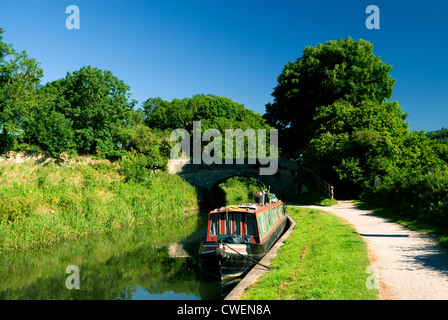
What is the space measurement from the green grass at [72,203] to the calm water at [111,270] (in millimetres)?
1021

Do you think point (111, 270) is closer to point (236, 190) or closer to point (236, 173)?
point (236, 173)

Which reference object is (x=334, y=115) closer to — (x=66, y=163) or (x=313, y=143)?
(x=313, y=143)

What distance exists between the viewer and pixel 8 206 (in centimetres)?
1446

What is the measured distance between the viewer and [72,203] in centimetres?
1786

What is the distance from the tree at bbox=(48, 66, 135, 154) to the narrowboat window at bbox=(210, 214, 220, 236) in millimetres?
23961

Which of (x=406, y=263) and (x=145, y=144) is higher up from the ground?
(x=145, y=144)

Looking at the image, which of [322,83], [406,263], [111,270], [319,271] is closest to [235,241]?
[319,271]

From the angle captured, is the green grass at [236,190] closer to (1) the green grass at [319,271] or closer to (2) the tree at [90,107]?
(2) the tree at [90,107]

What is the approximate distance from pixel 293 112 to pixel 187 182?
14.6m

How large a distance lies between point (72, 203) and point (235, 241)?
1143 cm

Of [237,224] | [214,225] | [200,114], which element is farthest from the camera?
[200,114]

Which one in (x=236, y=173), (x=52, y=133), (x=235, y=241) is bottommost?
(x=235, y=241)

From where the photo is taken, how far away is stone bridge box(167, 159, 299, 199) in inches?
1189

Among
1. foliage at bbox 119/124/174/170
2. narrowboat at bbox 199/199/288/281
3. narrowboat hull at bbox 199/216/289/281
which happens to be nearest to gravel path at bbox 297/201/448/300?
narrowboat at bbox 199/199/288/281
